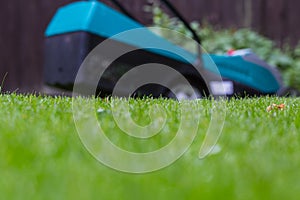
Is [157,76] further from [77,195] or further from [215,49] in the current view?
[77,195]

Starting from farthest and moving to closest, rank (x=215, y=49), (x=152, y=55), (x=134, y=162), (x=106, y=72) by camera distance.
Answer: (x=215, y=49)
(x=152, y=55)
(x=106, y=72)
(x=134, y=162)

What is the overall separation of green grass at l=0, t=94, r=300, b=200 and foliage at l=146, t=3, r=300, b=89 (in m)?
4.82

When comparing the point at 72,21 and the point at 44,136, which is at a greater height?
the point at 72,21

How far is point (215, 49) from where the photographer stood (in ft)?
23.1

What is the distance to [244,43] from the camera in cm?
742

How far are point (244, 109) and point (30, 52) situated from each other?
192 inches

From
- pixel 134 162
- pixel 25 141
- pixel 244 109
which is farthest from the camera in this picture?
pixel 244 109

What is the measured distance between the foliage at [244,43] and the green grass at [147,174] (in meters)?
4.82

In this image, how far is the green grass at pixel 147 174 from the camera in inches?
45.6

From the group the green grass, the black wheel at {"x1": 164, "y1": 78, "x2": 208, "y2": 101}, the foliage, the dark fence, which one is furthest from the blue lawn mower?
the dark fence

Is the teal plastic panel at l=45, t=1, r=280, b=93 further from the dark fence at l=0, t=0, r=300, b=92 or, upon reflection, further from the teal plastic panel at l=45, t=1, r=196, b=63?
the dark fence at l=0, t=0, r=300, b=92

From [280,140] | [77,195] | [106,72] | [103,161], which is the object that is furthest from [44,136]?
[106,72]

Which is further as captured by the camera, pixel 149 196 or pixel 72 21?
pixel 72 21

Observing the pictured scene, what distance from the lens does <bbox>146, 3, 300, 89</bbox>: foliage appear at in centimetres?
700
